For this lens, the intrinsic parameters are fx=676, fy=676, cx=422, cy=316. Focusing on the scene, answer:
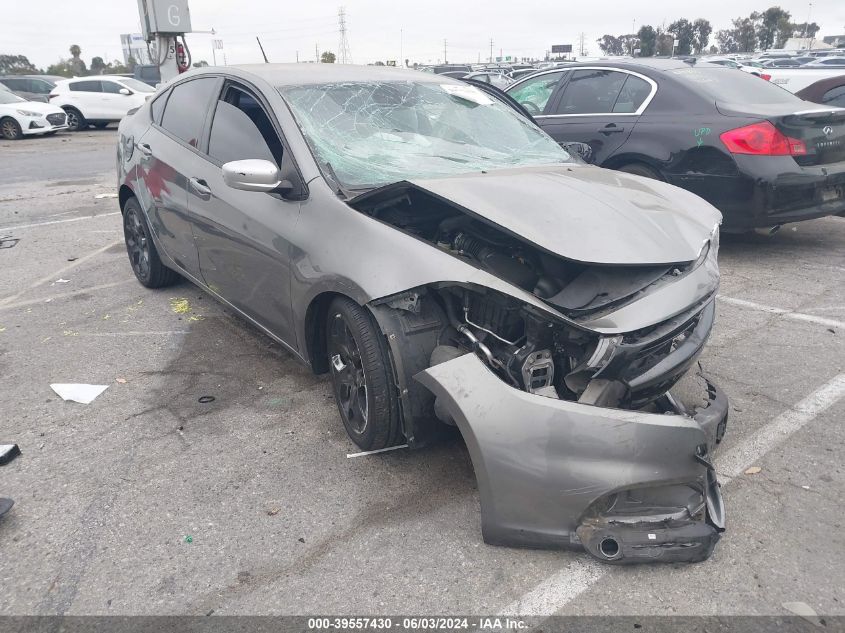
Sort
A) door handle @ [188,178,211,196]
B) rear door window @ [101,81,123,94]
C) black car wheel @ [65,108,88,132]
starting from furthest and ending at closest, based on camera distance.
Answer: black car wheel @ [65,108,88,132] < rear door window @ [101,81,123,94] < door handle @ [188,178,211,196]

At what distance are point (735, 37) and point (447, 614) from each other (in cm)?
10182

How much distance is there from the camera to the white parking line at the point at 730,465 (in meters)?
2.21

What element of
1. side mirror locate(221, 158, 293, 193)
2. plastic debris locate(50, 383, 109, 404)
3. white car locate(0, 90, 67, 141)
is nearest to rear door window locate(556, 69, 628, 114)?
side mirror locate(221, 158, 293, 193)

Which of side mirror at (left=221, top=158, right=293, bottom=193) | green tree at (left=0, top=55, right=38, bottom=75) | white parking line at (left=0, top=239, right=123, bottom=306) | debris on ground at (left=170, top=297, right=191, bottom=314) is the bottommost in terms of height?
debris on ground at (left=170, top=297, right=191, bottom=314)

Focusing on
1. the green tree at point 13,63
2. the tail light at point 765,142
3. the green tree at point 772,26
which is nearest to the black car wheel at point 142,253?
the tail light at point 765,142

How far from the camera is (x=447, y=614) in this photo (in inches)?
85.9

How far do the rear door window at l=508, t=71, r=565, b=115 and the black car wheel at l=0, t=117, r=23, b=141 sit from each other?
16.5 meters

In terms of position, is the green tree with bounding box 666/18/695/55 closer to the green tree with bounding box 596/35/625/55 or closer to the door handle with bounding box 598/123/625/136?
the green tree with bounding box 596/35/625/55

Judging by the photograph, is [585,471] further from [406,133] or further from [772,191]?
[772,191]

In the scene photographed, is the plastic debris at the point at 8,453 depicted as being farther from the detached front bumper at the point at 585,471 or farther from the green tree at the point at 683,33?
the green tree at the point at 683,33

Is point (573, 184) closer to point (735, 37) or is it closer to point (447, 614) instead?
point (447, 614)

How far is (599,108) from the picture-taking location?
6.52 m

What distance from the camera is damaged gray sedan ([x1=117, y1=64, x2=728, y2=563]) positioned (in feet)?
7.49

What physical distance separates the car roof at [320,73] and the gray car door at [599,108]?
2.48 metres
